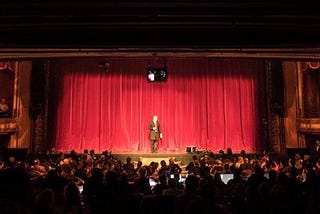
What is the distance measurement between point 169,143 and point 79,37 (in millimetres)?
10954

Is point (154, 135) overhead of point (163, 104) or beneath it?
beneath

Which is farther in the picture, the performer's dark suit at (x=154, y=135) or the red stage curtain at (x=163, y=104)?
the red stage curtain at (x=163, y=104)

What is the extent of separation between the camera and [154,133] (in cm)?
1916

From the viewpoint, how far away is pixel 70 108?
2042 centimetres

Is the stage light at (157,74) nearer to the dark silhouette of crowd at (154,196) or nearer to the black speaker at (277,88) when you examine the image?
the black speaker at (277,88)

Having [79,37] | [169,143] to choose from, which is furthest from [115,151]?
[79,37]

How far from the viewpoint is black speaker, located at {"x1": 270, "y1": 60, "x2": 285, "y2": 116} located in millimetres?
18719

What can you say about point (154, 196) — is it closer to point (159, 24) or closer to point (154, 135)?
point (159, 24)

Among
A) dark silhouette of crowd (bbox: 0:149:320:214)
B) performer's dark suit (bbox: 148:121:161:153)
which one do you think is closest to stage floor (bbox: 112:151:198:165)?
performer's dark suit (bbox: 148:121:161:153)

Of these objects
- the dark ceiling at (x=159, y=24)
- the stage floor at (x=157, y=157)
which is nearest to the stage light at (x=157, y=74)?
the stage floor at (x=157, y=157)

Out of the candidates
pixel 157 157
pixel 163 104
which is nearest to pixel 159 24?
pixel 157 157

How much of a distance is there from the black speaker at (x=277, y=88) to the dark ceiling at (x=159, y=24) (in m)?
8.02

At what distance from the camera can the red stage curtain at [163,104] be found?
20406 mm

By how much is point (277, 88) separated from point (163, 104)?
18.9 ft
